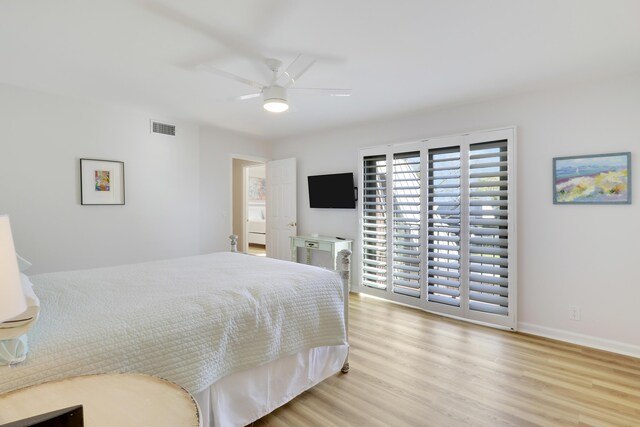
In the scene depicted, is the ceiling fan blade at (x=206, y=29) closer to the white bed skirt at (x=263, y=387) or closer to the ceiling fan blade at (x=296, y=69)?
the ceiling fan blade at (x=296, y=69)

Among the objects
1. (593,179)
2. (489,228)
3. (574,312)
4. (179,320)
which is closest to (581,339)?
(574,312)

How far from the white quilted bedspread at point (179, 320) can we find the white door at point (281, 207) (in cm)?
278

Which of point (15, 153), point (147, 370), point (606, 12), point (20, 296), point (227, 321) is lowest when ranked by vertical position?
point (147, 370)

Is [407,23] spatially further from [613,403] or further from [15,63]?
[15,63]

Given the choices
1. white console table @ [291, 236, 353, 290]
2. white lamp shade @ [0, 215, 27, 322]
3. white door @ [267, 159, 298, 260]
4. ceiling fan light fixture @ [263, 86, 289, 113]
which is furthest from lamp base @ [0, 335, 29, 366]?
white door @ [267, 159, 298, 260]

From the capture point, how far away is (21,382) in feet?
3.56

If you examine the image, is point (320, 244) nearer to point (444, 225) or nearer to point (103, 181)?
point (444, 225)

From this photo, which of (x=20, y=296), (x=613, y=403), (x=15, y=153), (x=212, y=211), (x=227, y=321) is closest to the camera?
(x=20, y=296)

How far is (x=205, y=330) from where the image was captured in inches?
62.2

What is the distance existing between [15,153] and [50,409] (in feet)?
11.0

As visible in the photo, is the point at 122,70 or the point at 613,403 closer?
the point at 613,403

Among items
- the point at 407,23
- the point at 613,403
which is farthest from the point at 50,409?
the point at 613,403

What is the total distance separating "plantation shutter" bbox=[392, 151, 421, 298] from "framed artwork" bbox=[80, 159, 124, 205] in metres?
3.39

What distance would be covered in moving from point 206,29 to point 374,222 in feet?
9.89
